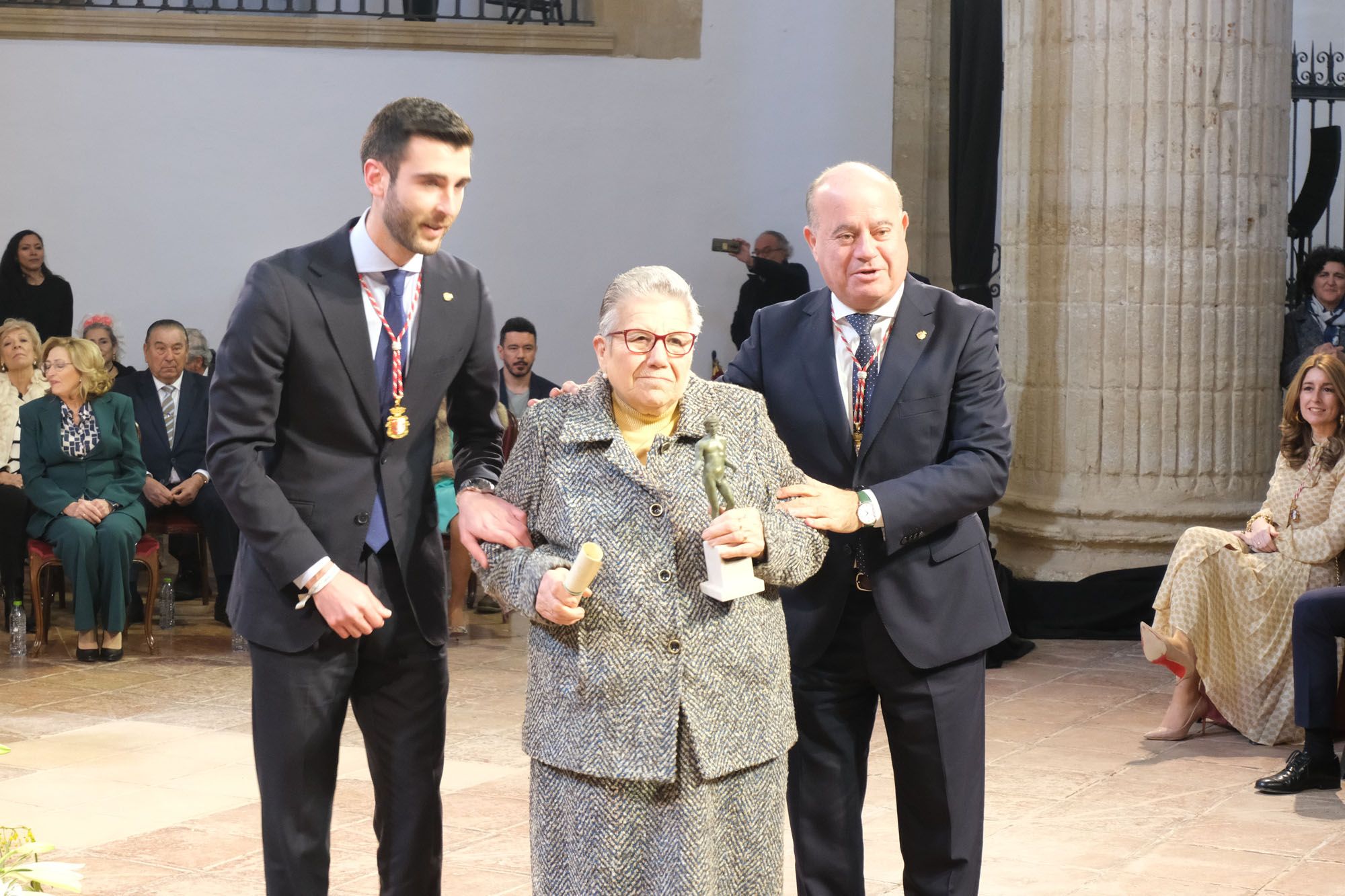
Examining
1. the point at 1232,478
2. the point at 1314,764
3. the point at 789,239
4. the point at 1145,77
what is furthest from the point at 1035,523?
the point at 789,239

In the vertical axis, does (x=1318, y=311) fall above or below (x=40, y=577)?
above

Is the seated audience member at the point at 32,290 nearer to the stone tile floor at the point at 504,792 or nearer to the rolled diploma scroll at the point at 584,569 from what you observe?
the stone tile floor at the point at 504,792

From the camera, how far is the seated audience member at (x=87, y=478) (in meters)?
7.33

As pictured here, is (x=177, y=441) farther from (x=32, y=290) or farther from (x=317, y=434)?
(x=317, y=434)

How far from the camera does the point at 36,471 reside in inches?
297

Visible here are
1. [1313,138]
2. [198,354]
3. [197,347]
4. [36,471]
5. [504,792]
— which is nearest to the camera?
[504,792]

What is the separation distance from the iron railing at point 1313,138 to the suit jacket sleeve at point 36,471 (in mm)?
6860

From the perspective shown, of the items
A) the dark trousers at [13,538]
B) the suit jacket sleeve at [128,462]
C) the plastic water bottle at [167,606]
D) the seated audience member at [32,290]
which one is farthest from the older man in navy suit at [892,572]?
the seated audience member at [32,290]

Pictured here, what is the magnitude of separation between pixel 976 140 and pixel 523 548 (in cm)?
704

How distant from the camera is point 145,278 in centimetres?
1048

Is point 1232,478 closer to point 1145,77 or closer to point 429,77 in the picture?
point 1145,77

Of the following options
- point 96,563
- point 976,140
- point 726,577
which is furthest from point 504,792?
point 976,140

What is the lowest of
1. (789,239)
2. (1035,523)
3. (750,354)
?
(1035,523)

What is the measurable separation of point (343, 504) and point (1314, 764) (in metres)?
3.61
